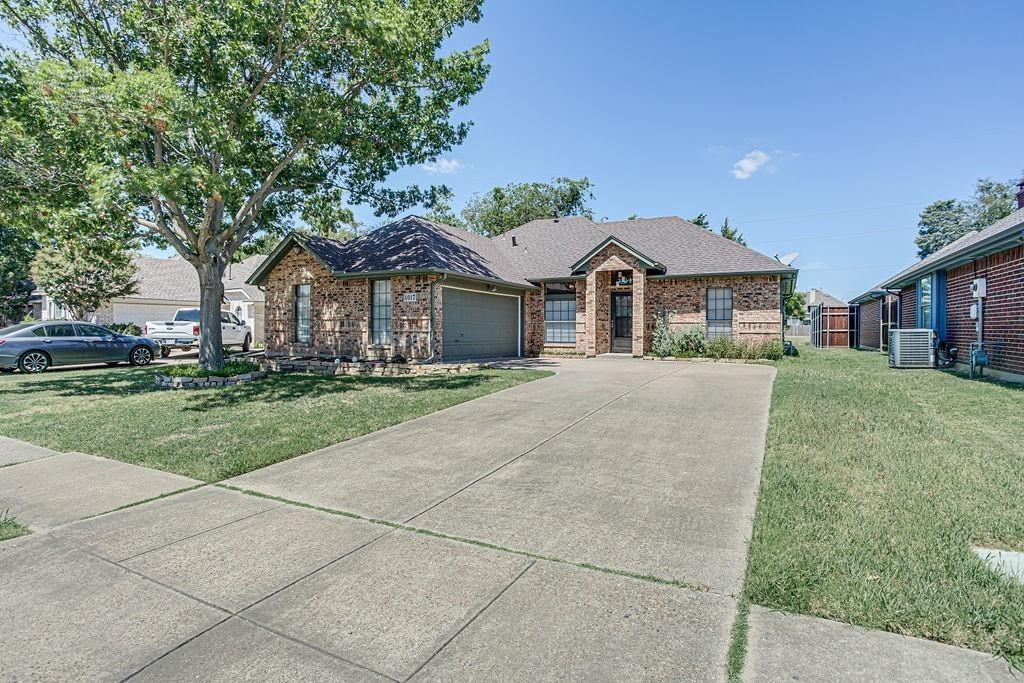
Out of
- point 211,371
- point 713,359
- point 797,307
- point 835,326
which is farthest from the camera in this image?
point 797,307

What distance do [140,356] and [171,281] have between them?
16828mm

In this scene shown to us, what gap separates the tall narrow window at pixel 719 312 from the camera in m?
17.8

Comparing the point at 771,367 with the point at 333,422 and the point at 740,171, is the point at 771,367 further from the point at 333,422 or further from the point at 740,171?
the point at 740,171

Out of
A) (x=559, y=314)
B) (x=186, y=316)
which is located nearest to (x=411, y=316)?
(x=559, y=314)

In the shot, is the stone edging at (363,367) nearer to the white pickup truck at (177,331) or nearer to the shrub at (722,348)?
the white pickup truck at (177,331)

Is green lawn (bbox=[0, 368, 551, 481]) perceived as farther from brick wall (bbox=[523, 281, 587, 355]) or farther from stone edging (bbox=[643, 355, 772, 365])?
brick wall (bbox=[523, 281, 587, 355])

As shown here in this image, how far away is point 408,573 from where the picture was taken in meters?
3.14

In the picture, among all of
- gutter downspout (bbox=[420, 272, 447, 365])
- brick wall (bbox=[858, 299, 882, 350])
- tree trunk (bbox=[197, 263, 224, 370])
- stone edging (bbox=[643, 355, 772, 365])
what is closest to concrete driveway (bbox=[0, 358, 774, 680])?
tree trunk (bbox=[197, 263, 224, 370])

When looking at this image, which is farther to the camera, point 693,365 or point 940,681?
point 693,365

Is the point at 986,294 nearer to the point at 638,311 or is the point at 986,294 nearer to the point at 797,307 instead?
the point at 638,311

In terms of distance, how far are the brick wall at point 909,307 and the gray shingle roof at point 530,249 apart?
18.1 feet

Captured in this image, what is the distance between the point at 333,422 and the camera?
7559 millimetres

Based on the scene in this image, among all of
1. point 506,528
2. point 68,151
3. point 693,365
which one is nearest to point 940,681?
point 506,528

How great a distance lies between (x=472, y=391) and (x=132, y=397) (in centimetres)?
675
